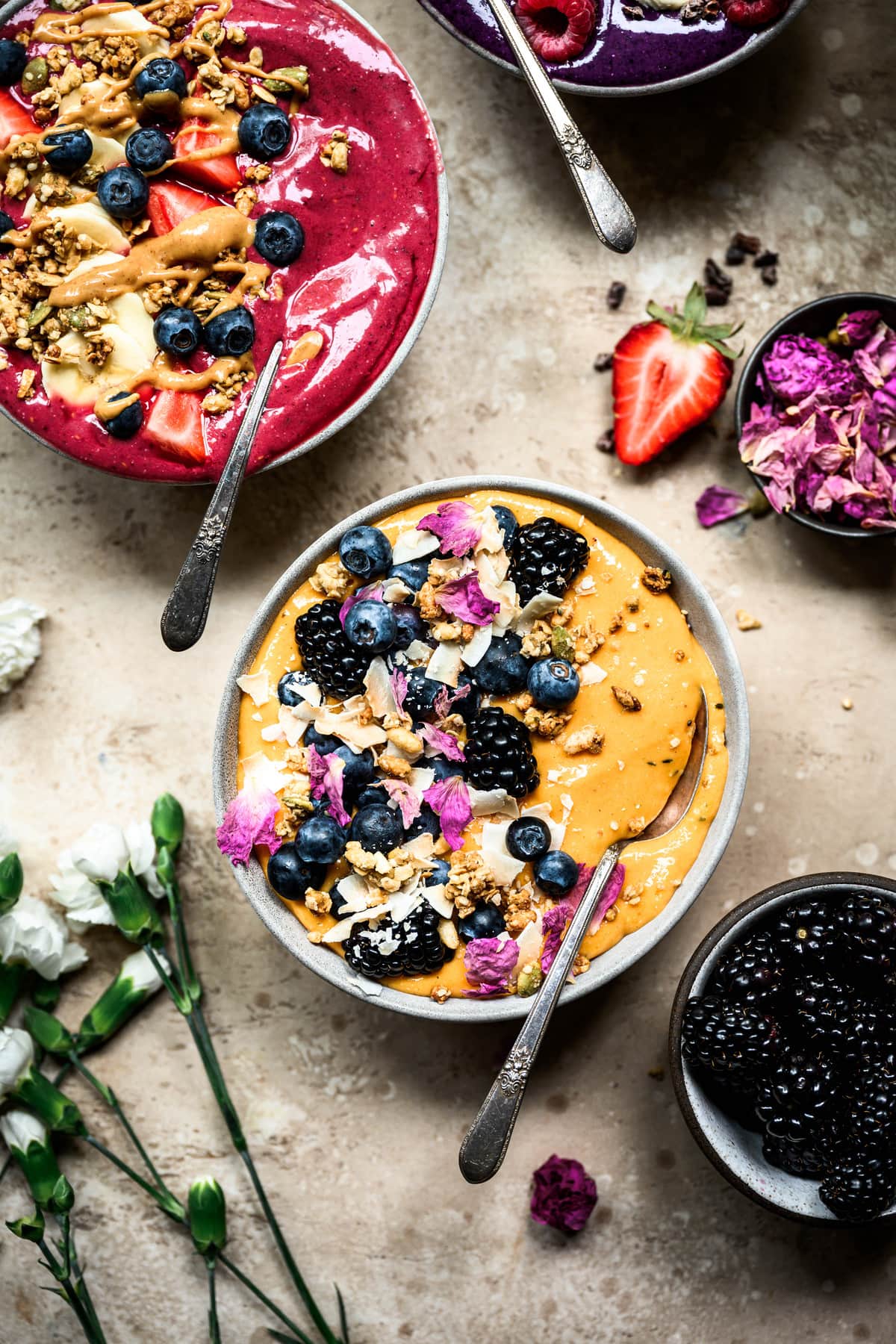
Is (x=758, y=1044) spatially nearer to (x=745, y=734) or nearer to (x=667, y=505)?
(x=745, y=734)

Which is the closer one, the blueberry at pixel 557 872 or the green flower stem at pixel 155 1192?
the blueberry at pixel 557 872

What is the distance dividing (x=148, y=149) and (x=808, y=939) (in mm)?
2008

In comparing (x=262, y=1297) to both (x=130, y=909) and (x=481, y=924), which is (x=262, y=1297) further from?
(x=481, y=924)

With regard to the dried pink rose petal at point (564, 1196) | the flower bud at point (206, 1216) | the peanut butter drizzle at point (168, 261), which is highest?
the peanut butter drizzle at point (168, 261)

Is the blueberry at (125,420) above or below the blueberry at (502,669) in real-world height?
above

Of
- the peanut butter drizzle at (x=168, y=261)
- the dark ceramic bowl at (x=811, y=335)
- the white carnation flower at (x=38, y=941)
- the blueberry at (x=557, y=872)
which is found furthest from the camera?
the white carnation flower at (x=38, y=941)

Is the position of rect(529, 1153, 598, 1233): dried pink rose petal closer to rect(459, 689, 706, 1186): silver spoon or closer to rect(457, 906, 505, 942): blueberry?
rect(459, 689, 706, 1186): silver spoon

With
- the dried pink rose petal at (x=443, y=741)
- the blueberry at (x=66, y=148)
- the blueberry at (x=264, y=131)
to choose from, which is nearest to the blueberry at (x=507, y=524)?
the dried pink rose petal at (x=443, y=741)

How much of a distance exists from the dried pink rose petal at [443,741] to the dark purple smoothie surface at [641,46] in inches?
55.2

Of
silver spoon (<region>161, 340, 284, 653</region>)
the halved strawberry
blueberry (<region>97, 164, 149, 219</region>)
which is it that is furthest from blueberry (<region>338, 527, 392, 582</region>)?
blueberry (<region>97, 164, 149, 219</region>)

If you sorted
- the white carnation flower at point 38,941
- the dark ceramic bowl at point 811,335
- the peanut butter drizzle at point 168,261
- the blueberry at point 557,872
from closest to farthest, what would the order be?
the blueberry at point 557,872 → the peanut butter drizzle at point 168,261 → the dark ceramic bowl at point 811,335 → the white carnation flower at point 38,941

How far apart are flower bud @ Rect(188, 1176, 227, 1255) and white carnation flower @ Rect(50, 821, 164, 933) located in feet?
2.08

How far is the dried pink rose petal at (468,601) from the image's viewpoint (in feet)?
7.26

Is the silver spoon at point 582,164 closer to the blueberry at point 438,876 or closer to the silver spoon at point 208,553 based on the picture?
the silver spoon at point 208,553
